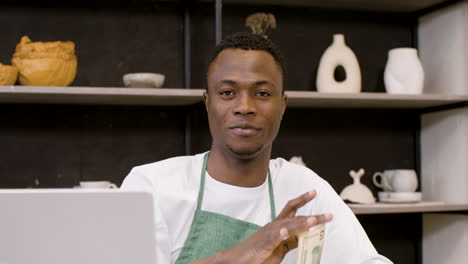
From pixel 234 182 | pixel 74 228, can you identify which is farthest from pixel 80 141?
pixel 74 228

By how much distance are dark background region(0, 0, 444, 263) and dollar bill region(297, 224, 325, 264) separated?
1274mm

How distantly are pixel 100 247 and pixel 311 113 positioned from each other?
6.84ft

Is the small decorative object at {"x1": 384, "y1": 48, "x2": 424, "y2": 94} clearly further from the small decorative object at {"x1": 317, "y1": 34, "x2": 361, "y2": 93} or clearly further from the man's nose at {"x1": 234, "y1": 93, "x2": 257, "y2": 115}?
the man's nose at {"x1": 234, "y1": 93, "x2": 257, "y2": 115}

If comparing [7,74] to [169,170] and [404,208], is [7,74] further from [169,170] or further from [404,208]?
[404,208]

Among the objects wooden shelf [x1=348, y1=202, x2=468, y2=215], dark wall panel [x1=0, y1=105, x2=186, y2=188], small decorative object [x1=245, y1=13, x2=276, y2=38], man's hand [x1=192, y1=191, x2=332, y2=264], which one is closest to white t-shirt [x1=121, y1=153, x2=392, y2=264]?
man's hand [x1=192, y1=191, x2=332, y2=264]

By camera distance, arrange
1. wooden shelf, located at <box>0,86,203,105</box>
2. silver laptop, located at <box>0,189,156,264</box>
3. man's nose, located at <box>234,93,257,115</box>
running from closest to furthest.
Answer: silver laptop, located at <box>0,189,156,264</box> < man's nose, located at <box>234,93,257,115</box> < wooden shelf, located at <box>0,86,203,105</box>

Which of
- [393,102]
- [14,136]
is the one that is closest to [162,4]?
[14,136]

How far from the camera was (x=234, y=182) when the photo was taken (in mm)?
1540

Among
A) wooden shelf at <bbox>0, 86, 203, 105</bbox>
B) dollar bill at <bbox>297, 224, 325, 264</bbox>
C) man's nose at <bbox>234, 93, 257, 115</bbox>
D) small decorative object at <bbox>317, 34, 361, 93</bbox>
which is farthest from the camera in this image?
small decorative object at <bbox>317, 34, 361, 93</bbox>

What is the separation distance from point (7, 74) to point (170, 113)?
Result: 686 millimetres

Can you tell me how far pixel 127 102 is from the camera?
2.43 metres

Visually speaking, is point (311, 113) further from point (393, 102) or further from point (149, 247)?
point (149, 247)

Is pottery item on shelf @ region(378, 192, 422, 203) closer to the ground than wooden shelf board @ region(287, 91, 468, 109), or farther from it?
closer to the ground

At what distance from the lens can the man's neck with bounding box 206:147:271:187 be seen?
1.53 meters
